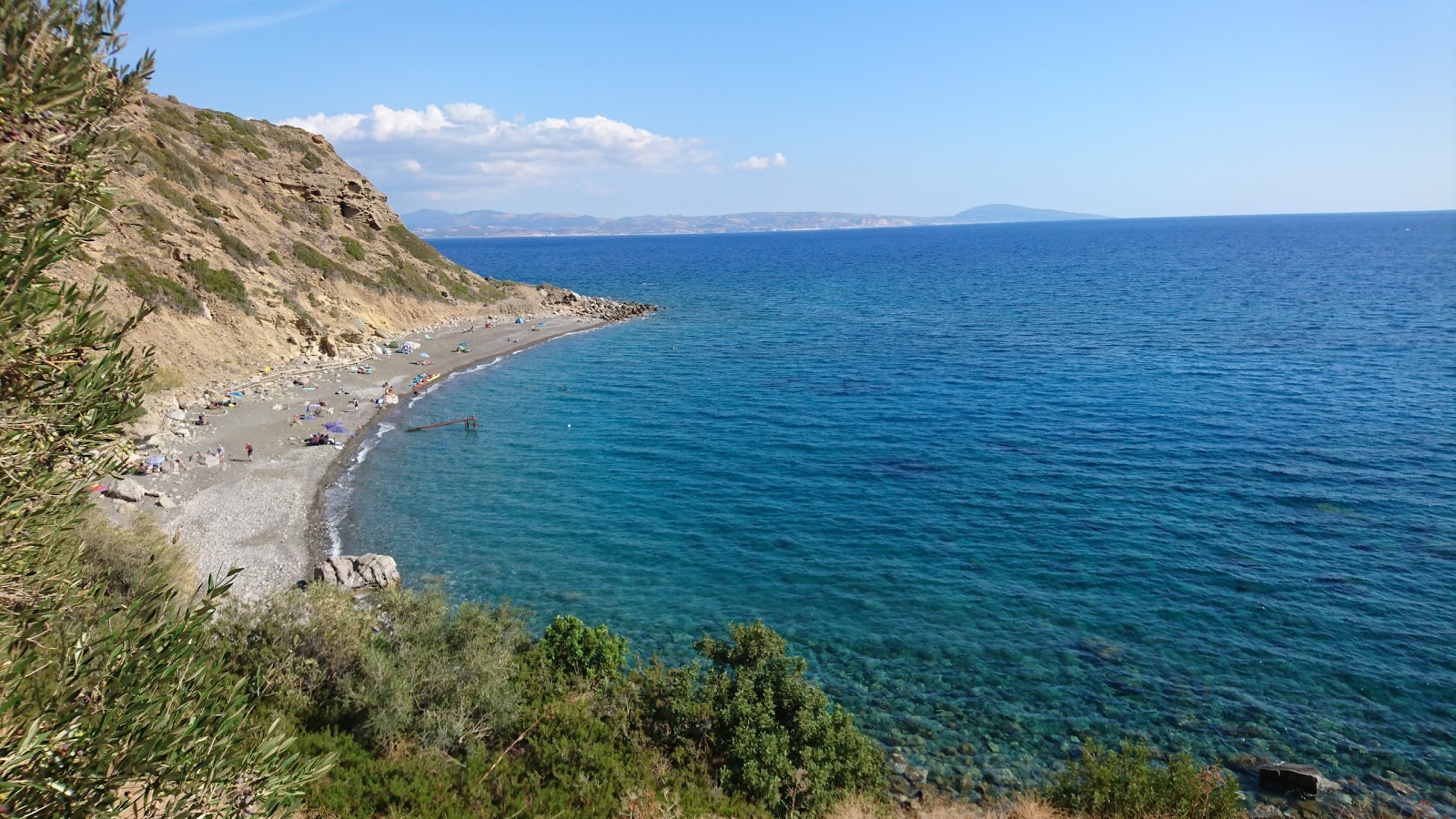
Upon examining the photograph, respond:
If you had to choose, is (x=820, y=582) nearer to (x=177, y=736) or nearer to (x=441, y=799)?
(x=441, y=799)

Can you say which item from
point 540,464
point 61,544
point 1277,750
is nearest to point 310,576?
point 540,464

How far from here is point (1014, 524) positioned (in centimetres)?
3466

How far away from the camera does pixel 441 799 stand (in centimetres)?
1482

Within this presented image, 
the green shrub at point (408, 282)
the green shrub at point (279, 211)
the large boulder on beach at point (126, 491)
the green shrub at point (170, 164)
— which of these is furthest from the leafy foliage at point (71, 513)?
the green shrub at point (279, 211)

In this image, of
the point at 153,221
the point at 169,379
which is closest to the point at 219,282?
the point at 153,221

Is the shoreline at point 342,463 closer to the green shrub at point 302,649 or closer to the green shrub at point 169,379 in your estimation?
the green shrub at point 169,379

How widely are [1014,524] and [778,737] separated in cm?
2042

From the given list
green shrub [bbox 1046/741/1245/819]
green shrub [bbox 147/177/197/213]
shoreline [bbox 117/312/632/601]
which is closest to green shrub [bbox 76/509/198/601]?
shoreline [bbox 117/312/632/601]

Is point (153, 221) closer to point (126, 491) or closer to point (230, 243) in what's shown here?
point (230, 243)

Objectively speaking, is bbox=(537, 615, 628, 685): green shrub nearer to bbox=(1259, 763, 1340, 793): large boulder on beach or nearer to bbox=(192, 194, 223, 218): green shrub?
bbox=(1259, 763, 1340, 793): large boulder on beach

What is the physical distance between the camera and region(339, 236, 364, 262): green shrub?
8075 centimetres

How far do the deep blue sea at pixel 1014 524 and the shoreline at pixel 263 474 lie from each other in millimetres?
2110

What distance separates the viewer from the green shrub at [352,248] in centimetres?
Answer: 8075

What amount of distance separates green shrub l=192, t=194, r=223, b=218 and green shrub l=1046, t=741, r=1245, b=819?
244 feet
